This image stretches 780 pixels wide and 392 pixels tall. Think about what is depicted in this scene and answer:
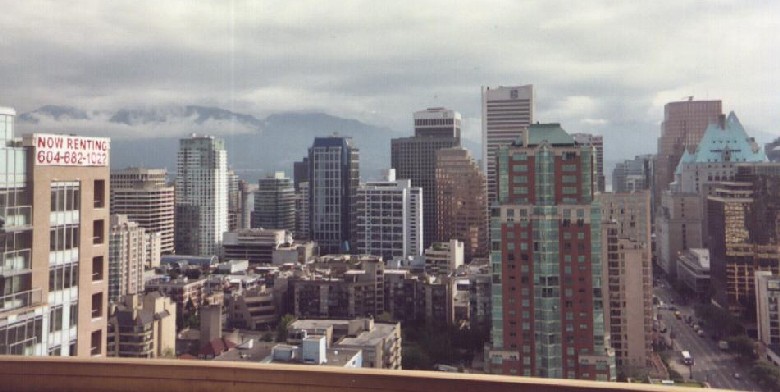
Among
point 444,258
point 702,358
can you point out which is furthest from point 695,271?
point 702,358

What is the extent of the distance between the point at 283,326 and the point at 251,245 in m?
10.1

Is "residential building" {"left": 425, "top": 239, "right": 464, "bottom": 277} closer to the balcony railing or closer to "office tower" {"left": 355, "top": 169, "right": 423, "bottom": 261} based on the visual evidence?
"office tower" {"left": 355, "top": 169, "right": 423, "bottom": 261}

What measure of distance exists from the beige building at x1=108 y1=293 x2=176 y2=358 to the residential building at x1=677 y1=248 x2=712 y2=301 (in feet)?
38.0

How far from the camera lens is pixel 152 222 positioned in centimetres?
1709

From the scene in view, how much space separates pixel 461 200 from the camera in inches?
878

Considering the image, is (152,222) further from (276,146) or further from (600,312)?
(600,312)

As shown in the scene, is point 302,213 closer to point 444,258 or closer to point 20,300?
point 444,258

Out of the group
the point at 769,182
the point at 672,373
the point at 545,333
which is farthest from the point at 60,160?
the point at 769,182

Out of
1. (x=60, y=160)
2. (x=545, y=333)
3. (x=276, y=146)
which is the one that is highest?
(x=276, y=146)

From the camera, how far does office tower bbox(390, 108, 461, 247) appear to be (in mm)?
23630

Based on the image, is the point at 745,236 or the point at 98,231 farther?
the point at 745,236

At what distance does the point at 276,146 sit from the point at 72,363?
241 inches

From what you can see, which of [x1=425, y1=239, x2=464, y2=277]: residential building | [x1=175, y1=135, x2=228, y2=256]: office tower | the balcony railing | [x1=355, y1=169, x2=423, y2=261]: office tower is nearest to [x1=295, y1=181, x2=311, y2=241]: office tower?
[x1=355, y1=169, x2=423, y2=261]: office tower

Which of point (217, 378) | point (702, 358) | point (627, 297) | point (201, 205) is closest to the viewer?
point (217, 378)
